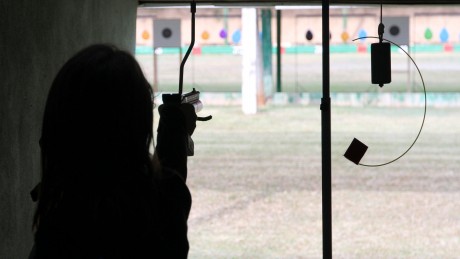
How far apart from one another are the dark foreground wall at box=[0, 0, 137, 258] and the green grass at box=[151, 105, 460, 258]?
291 centimetres

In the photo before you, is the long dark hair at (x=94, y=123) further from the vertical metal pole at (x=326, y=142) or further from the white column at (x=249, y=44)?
the white column at (x=249, y=44)

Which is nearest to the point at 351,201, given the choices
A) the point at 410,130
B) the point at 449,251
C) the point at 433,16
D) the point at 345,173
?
the point at 345,173

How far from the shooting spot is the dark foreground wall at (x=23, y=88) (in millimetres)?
1620

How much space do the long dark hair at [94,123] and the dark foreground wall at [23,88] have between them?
0.87 meters

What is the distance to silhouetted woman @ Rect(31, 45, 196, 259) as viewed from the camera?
2.46ft

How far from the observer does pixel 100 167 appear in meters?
0.78

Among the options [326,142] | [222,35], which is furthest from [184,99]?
[222,35]

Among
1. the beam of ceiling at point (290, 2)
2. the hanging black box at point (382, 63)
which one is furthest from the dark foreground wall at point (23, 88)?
the hanging black box at point (382, 63)

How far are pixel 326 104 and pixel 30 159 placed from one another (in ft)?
2.18

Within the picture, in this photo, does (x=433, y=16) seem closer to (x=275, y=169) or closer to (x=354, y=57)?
(x=354, y=57)

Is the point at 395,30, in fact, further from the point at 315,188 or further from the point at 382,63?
the point at 382,63

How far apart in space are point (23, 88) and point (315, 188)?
5562 millimetres

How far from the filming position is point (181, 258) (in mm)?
803

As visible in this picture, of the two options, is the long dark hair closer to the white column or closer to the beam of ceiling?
the beam of ceiling
